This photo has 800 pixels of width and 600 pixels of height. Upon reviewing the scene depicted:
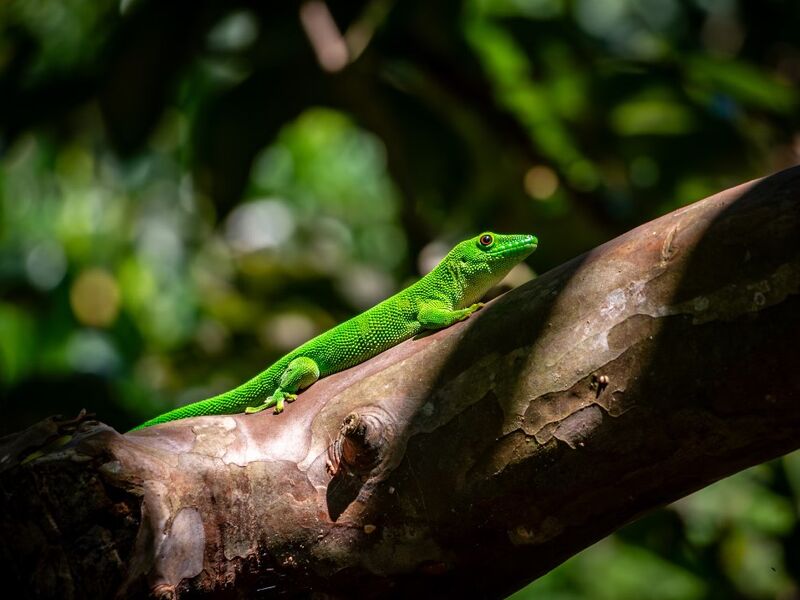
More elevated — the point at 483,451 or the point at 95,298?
the point at 483,451

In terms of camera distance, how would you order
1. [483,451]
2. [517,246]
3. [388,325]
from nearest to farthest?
1. [483,451]
2. [388,325]
3. [517,246]

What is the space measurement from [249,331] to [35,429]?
384cm

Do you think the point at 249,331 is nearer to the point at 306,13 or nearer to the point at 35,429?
the point at 306,13

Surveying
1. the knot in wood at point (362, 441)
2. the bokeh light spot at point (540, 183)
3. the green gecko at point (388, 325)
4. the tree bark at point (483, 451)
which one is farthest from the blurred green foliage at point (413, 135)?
the knot in wood at point (362, 441)

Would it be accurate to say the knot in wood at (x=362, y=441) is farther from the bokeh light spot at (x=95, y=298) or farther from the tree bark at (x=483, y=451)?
the bokeh light spot at (x=95, y=298)

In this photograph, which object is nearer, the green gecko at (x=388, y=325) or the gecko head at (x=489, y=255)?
the green gecko at (x=388, y=325)

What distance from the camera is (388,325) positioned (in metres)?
3.67

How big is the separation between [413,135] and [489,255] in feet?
5.30

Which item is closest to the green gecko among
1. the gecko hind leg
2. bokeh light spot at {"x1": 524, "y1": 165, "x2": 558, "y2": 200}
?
the gecko hind leg

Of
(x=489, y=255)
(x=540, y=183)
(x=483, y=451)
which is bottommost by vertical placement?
(x=540, y=183)

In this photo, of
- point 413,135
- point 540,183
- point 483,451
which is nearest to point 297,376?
point 483,451

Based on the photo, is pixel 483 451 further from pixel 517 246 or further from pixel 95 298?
pixel 95 298

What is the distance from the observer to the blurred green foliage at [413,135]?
455 centimetres

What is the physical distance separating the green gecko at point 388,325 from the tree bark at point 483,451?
103 centimetres
